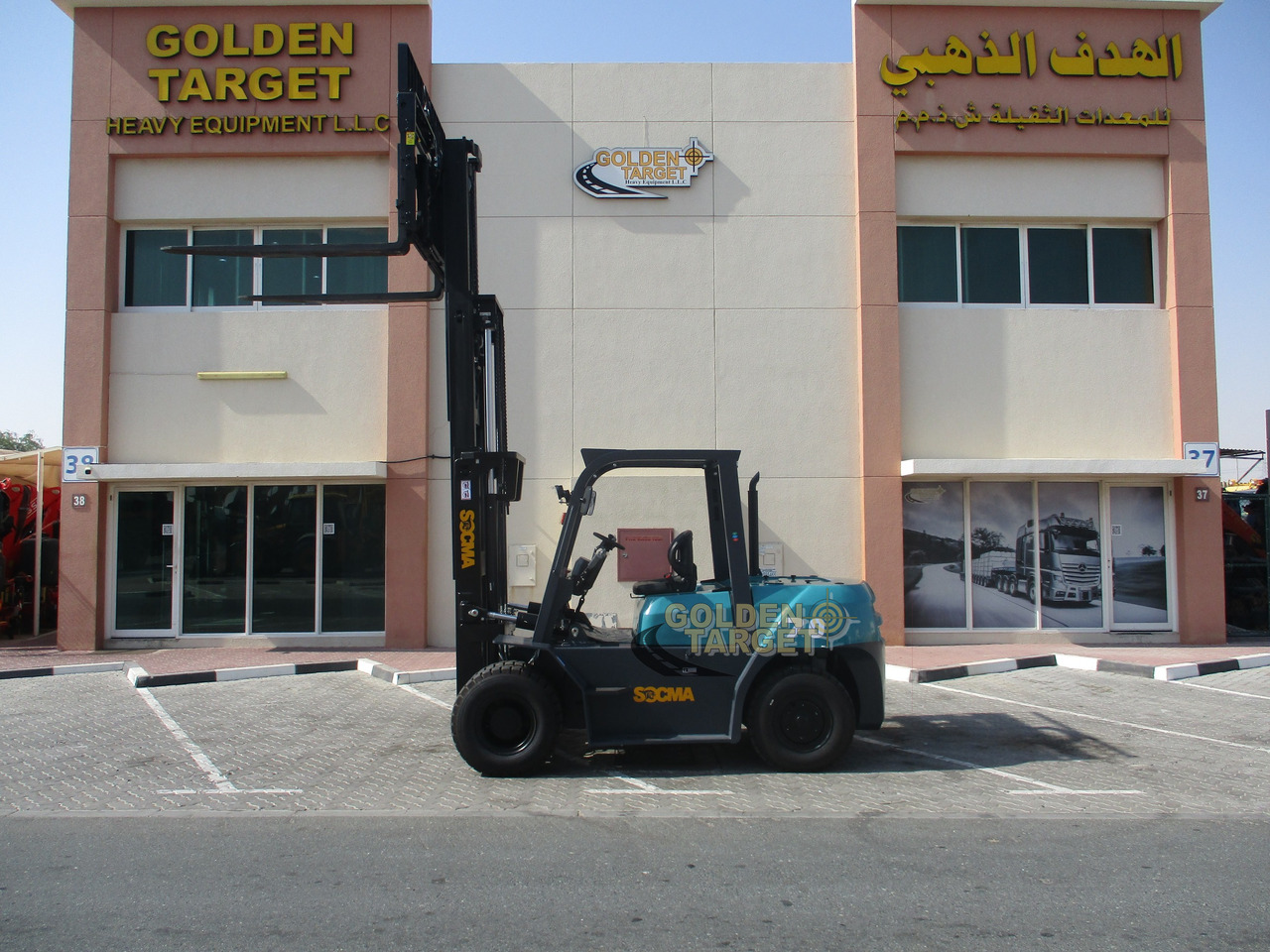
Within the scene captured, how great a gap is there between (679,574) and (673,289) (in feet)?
24.3

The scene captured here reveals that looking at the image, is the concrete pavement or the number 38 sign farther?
the number 38 sign

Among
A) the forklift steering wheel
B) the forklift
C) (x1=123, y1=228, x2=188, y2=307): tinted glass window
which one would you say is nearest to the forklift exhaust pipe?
the forklift

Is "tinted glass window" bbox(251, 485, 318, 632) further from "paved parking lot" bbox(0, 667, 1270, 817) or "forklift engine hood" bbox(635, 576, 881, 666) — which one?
"forklift engine hood" bbox(635, 576, 881, 666)

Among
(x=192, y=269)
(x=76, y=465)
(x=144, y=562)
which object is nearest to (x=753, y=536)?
(x=144, y=562)

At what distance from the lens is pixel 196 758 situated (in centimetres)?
698

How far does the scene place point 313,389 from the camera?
13039mm

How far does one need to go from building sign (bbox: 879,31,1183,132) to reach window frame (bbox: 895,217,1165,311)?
4.53ft

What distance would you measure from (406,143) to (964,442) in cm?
945

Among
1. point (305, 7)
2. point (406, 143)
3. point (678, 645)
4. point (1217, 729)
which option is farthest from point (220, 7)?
point (1217, 729)

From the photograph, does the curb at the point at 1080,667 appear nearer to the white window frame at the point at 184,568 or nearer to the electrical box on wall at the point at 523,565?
the electrical box on wall at the point at 523,565

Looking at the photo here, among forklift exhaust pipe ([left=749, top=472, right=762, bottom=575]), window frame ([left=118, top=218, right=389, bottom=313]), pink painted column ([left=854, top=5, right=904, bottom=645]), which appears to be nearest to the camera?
forklift exhaust pipe ([left=749, top=472, right=762, bottom=575])

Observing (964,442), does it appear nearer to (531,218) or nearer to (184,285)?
(531,218)

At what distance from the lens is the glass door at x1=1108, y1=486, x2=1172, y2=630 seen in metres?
13.2

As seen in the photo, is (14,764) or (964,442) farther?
(964,442)
